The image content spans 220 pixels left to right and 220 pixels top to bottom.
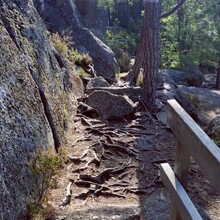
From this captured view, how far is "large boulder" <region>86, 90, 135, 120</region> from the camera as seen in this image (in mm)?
8117

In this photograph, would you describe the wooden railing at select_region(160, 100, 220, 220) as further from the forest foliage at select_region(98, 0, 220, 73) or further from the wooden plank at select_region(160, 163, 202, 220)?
the forest foliage at select_region(98, 0, 220, 73)

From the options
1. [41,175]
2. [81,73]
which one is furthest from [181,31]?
[41,175]

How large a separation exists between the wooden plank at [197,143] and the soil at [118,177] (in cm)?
180

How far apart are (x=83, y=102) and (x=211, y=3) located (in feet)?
64.4

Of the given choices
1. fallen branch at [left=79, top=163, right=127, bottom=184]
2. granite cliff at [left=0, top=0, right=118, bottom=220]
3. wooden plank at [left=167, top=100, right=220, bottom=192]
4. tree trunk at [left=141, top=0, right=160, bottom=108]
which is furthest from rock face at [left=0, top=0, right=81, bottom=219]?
tree trunk at [left=141, top=0, right=160, bottom=108]

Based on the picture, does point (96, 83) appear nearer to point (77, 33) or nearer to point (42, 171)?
point (77, 33)

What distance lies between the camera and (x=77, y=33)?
44.3 feet

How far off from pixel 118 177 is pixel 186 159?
3.20 m

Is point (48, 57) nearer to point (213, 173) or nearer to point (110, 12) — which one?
point (213, 173)

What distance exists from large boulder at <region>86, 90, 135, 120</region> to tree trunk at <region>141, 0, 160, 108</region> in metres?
1.13

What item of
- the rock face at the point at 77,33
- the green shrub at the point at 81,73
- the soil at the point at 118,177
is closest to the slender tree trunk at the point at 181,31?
the rock face at the point at 77,33

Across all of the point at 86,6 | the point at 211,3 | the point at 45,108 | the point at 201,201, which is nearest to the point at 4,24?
the point at 45,108

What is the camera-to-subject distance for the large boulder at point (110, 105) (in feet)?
26.6

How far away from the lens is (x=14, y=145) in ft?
12.6
